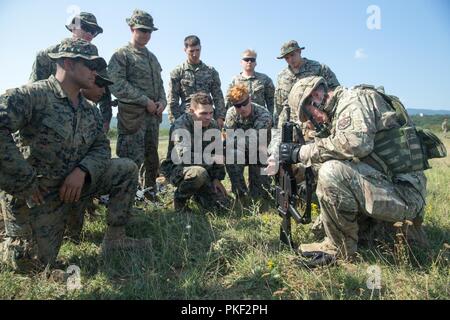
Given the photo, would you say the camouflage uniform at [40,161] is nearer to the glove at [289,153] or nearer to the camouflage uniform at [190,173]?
the camouflage uniform at [190,173]

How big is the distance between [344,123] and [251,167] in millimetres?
2592

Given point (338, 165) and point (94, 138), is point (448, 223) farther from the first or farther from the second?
point (94, 138)

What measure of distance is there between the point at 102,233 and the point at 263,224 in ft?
6.28

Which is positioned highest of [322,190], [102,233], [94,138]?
[94,138]

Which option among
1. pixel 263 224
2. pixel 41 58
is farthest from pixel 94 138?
pixel 263 224

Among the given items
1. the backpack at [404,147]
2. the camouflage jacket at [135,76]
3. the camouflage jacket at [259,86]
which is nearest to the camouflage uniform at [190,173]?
the camouflage jacket at [135,76]

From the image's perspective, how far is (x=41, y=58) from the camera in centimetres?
454

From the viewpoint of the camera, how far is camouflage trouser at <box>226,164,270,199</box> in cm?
573

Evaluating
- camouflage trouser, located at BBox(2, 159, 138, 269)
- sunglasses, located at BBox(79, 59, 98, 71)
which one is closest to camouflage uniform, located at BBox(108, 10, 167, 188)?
sunglasses, located at BBox(79, 59, 98, 71)

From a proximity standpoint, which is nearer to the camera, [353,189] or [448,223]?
[353,189]
